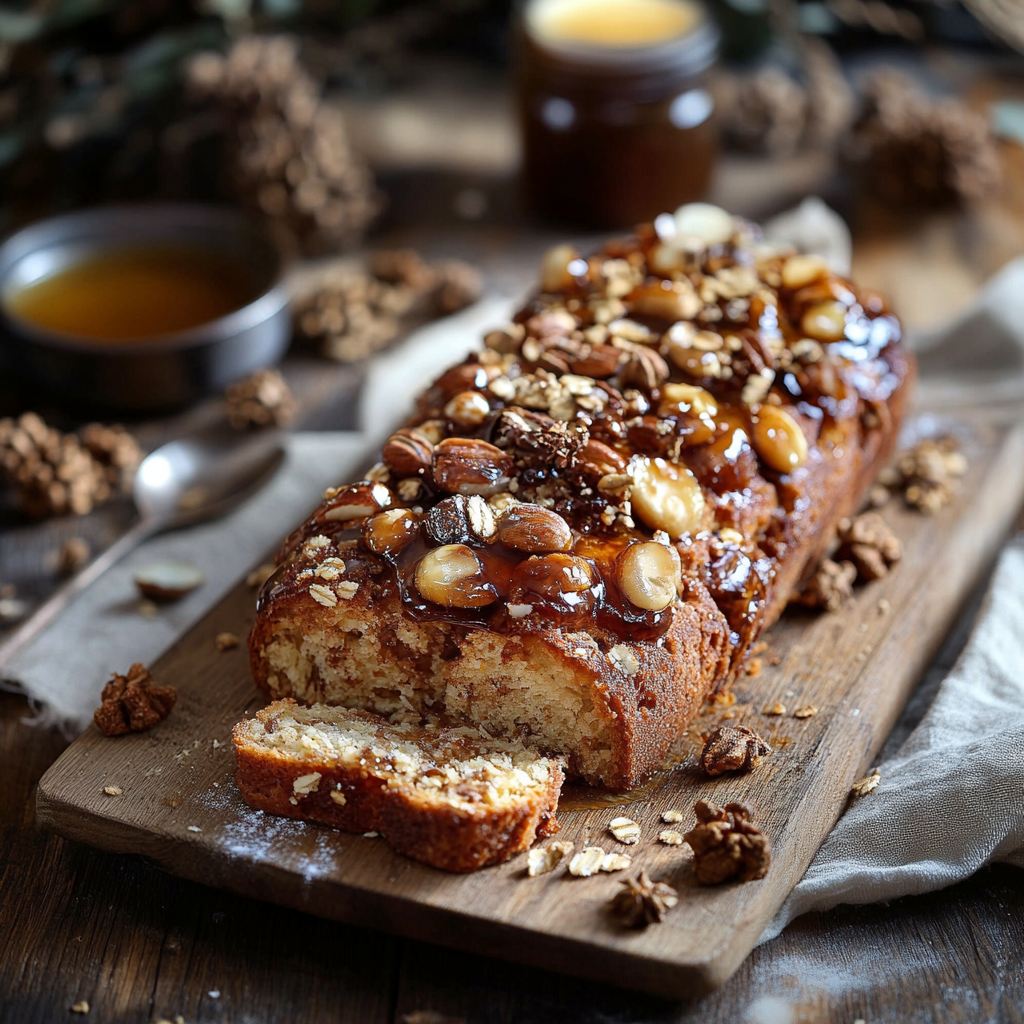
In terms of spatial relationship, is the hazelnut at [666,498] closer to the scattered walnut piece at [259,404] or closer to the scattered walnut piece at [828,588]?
the scattered walnut piece at [828,588]

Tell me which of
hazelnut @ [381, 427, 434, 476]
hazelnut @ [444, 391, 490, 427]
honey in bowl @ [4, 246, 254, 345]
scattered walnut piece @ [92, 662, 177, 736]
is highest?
hazelnut @ [444, 391, 490, 427]

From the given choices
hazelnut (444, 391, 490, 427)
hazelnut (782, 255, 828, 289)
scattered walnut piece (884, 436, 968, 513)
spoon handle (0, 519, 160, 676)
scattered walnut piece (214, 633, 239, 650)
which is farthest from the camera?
scattered walnut piece (884, 436, 968, 513)

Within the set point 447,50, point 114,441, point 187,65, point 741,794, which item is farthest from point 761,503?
point 447,50

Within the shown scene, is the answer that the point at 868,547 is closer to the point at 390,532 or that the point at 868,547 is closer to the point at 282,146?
the point at 390,532

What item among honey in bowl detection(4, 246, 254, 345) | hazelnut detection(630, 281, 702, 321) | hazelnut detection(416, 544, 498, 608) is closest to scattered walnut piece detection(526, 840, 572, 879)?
hazelnut detection(416, 544, 498, 608)

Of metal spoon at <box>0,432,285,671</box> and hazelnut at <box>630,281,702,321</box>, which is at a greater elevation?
hazelnut at <box>630,281,702,321</box>

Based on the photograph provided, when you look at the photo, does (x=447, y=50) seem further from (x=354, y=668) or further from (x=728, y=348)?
(x=354, y=668)

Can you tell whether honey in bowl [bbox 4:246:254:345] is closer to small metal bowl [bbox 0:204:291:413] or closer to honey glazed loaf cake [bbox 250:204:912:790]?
small metal bowl [bbox 0:204:291:413]
